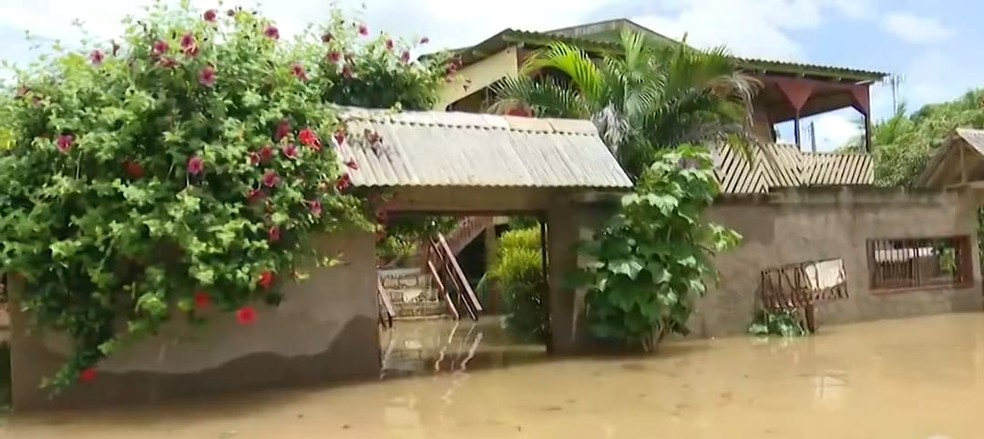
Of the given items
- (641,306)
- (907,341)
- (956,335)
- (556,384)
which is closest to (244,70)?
(556,384)

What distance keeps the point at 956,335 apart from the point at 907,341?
38.2 inches

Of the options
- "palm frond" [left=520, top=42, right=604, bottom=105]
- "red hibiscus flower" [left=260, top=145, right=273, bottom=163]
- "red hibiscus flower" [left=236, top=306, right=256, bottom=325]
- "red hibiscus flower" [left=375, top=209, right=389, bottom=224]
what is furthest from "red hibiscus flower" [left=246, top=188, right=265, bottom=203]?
"palm frond" [left=520, top=42, right=604, bottom=105]

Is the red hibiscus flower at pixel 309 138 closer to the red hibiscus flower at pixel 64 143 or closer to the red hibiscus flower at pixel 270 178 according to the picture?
the red hibiscus flower at pixel 270 178

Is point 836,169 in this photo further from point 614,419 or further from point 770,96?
point 614,419

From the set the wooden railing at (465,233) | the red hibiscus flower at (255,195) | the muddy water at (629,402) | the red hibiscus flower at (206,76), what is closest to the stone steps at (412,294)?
the wooden railing at (465,233)

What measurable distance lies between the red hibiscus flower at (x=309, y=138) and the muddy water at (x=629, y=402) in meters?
2.15

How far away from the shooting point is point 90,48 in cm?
779

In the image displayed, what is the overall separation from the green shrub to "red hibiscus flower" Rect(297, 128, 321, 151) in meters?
5.31

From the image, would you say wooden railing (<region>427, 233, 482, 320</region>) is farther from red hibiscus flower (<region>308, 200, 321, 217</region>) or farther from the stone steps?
red hibiscus flower (<region>308, 200, 321, 217</region>)

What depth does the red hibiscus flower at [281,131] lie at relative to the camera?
766 cm

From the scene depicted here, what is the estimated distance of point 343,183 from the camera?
8117mm

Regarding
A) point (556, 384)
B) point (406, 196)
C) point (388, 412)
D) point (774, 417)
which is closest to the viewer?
point (774, 417)

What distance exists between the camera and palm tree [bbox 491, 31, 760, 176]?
→ 11.5 m

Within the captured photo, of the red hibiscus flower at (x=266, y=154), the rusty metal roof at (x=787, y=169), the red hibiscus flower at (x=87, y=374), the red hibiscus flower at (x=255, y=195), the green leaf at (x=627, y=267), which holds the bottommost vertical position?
the red hibiscus flower at (x=87, y=374)
